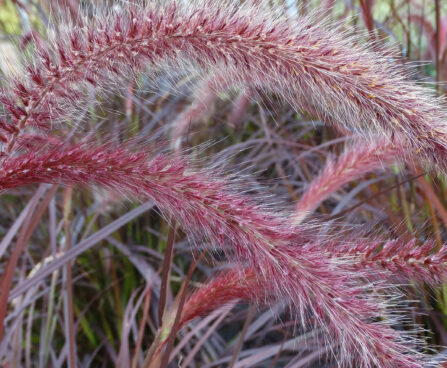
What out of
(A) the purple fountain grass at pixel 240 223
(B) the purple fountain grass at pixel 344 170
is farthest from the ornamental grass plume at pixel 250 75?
(B) the purple fountain grass at pixel 344 170

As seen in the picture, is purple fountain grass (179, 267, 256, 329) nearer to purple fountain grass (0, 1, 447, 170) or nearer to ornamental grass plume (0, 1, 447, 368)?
ornamental grass plume (0, 1, 447, 368)

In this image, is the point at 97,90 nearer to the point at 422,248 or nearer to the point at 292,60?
the point at 292,60

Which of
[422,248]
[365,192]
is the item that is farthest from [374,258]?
[365,192]

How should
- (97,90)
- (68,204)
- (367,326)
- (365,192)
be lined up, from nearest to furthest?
(367,326), (97,90), (68,204), (365,192)

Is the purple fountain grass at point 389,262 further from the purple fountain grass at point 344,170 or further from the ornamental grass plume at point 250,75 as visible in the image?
the purple fountain grass at point 344,170

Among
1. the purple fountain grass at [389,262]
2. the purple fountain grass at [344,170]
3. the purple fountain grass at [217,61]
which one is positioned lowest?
the purple fountain grass at [389,262]

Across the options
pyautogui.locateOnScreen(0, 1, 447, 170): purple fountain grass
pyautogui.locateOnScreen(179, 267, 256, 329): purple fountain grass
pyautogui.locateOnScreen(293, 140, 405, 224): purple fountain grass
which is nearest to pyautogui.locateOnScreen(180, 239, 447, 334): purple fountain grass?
pyautogui.locateOnScreen(179, 267, 256, 329): purple fountain grass
